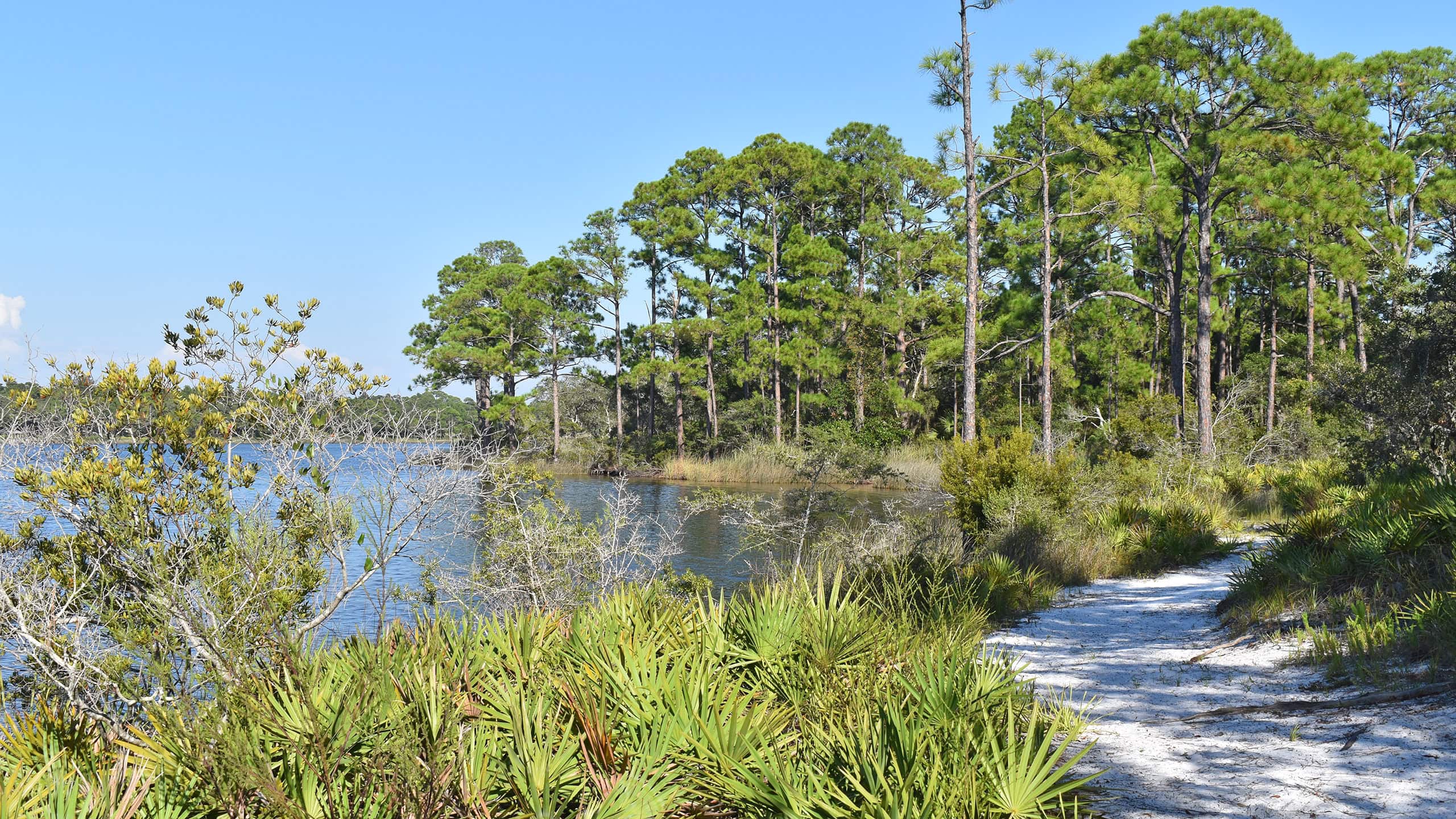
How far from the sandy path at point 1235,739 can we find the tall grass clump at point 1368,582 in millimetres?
375

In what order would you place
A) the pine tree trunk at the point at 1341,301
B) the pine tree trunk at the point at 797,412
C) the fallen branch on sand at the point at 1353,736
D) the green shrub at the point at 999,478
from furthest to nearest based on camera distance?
the pine tree trunk at the point at 797,412
the pine tree trunk at the point at 1341,301
the green shrub at the point at 999,478
the fallen branch on sand at the point at 1353,736

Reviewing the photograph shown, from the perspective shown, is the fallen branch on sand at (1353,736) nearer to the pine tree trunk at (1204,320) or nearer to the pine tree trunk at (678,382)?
the pine tree trunk at (1204,320)

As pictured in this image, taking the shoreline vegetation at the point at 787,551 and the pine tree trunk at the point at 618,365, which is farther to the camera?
the pine tree trunk at the point at 618,365

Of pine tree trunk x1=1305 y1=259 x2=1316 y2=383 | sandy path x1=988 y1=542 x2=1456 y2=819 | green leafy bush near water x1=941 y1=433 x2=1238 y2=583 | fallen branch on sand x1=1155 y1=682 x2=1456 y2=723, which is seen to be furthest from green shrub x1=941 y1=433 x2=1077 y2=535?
pine tree trunk x1=1305 y1=259 x2=1316 y2=383

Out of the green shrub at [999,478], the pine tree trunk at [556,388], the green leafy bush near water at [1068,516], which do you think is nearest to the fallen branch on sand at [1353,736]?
the green leafy bush near water at [1068,516]

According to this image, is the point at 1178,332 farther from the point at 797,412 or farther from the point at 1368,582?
the point at 1368,582

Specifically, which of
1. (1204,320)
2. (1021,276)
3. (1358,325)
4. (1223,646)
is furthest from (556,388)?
(1223,646)

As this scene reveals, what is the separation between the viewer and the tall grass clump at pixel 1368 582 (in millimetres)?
5785

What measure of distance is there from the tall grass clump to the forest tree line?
13.6m

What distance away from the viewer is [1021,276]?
33656mm

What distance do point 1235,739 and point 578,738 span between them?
347 centimetres

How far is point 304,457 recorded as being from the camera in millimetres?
7809

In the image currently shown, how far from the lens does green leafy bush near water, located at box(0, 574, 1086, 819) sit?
11.1 ft

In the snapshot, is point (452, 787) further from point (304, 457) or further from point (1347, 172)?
point (1347, 172)
